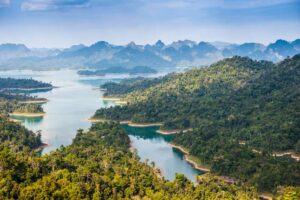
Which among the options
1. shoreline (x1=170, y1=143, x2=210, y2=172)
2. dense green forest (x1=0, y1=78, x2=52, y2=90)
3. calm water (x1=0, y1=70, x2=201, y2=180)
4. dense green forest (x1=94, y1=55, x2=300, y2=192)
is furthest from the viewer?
dense green forest (x1=0, y1=78, x2=52, y2=90)

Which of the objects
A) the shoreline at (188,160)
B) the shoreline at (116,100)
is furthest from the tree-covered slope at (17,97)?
the shoreline at (188,160)

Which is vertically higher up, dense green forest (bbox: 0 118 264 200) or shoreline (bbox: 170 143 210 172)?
dense green forest (bbox: 0 118 264 200)

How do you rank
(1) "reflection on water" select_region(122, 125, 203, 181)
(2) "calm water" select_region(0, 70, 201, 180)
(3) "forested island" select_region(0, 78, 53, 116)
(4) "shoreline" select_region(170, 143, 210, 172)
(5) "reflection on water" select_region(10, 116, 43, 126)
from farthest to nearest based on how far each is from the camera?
1. (3) "forested island" select_region(0, 78, 53, 116)
2. (5) "reflection on water" select_region(10, 116, 43, 126)
3. (2) "calm water" select_region(0, 70, 201, 180)
4. (4) "shoreline" select_region(170, 143, 210, 172)
5. (1) "reflection on water" select_region(122, 125, 203, 181)

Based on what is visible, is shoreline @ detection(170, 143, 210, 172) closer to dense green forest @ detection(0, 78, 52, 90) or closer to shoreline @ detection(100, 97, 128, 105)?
shoreline @ detection(100, 97, 128, 105)

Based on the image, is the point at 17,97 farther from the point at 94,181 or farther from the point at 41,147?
the point at 94,181

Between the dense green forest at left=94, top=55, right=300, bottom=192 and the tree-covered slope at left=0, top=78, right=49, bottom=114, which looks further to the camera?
the tree-covered slope at left=0, top=78, right=49, bottom=114

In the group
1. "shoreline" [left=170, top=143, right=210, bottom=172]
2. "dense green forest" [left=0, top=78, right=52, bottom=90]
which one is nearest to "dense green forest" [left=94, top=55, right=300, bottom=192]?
"shoreline" [left=170, top=143, right=210, bottom=172]
